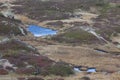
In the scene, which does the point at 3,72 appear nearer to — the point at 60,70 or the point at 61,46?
the point at 60,70

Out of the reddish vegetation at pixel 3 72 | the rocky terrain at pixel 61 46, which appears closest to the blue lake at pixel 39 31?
the rocky terrain at pixel 61 46

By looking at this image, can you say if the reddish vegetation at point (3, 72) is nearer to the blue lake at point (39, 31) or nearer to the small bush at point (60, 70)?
the small bush at point (60, 70)

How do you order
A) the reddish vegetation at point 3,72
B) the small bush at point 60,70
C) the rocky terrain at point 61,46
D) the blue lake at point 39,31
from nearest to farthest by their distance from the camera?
1. the reddish vegetation at point 3,72
2. the small bush at point 60,70
3. the rocky terrain at point 61,46
4. the blue lake at point 39,31

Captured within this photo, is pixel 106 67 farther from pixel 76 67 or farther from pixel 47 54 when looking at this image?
pixel 47 54

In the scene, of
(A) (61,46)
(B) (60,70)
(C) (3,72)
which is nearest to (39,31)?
(A) (61,46)

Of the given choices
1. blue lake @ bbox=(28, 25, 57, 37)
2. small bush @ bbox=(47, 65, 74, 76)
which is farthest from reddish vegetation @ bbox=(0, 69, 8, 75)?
blue lake @ bbox=(28, 25, 57, 37)

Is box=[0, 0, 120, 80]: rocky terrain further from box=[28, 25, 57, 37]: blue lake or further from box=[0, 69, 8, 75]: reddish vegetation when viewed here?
box=[28, 25, 57, 37]: blue lake
